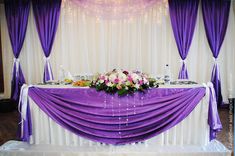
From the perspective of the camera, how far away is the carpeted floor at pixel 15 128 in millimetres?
3283

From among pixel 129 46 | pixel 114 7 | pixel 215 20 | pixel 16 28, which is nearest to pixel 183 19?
pixel 215 20

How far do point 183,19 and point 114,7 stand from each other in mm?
1653

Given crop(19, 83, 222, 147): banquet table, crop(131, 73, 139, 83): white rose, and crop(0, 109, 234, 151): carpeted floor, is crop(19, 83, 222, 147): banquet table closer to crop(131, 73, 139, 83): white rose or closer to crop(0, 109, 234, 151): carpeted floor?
crop(131, 73, 139, 83): white rose

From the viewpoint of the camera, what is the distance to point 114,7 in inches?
184

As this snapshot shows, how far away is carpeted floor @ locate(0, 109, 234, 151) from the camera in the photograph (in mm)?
3283

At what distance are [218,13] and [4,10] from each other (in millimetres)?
5104

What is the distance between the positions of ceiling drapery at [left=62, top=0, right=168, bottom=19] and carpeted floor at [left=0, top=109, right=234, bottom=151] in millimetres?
2642

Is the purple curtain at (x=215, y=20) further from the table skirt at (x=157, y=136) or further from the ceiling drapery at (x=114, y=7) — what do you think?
the table skirt at (x=157, y=136)

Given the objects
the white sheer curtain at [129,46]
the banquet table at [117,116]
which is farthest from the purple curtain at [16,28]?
Answer: the banquet table at [117,116]

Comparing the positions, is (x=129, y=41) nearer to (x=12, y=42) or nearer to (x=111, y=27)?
(x=111, y=27)

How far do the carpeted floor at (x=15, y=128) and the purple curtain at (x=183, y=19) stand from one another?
1.78 metres

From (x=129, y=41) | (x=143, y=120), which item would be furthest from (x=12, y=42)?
(x=143, y=120)

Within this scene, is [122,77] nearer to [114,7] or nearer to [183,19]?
[114,7]

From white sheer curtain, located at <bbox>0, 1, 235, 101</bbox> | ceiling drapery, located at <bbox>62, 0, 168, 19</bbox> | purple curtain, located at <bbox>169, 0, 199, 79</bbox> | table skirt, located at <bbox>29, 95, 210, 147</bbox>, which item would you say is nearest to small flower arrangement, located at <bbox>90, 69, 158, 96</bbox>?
table skirt, located at <bbox>29, 95, 210, 147</bbox>
